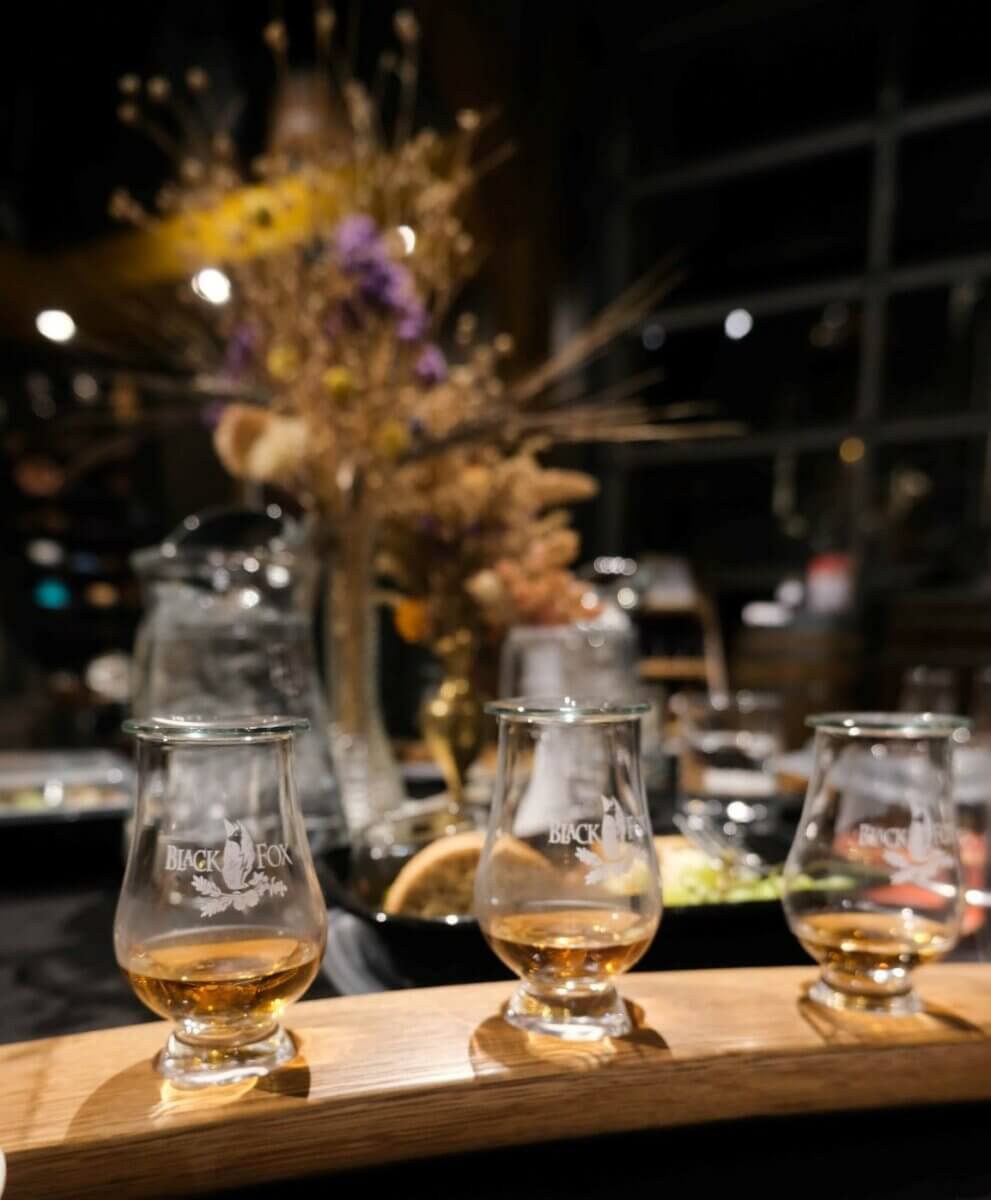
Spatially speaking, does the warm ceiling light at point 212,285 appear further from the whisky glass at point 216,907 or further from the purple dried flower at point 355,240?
the whisky glass at point 216,907

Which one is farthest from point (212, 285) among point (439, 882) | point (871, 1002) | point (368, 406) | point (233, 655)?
point (871, 1002)

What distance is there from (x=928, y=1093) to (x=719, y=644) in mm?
3390

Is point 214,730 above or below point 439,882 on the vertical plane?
above

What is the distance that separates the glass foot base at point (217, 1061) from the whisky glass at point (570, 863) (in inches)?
6.2

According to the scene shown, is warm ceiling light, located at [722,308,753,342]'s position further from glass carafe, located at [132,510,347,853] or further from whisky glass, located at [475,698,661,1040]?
whisky glass, located at [475,698,661,1040]

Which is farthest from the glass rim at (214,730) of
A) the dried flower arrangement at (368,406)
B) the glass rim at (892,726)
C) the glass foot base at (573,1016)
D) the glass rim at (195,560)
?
the dried flower arrangement at (368,406)

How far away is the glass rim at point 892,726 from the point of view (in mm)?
701

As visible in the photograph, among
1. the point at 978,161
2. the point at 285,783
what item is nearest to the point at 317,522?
the point at 285,783

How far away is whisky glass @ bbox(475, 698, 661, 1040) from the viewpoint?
A: 637 mm

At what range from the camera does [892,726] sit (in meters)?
0.71

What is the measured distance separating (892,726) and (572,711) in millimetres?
250

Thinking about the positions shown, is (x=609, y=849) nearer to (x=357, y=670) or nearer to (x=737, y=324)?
(x=357, y=670)

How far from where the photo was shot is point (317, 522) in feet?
4.25

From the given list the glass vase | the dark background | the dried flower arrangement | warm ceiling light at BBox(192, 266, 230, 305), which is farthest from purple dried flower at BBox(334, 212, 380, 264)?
the dark background
